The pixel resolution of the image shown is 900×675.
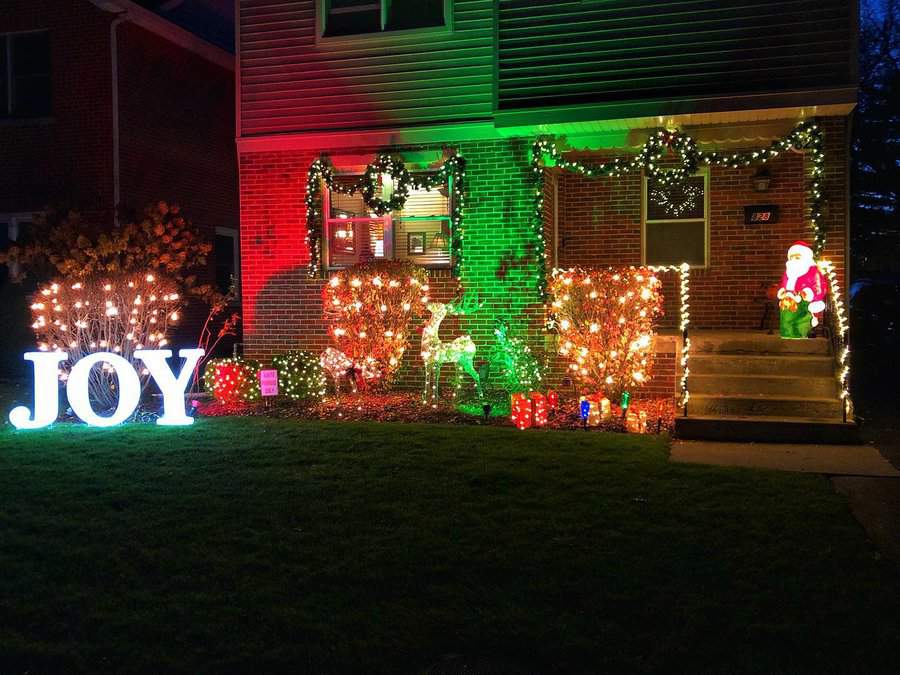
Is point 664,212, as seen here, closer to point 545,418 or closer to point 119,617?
point 545,418

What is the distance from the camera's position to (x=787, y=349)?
9.56 m

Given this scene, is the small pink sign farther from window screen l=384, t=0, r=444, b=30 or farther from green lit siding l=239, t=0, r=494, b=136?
window screen l=384, t=0, r=444, b=30

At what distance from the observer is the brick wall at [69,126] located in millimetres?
15016

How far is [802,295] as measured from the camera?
9.54m

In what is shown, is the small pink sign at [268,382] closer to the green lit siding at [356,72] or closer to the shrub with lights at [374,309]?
the shrub with lights at [374,309]

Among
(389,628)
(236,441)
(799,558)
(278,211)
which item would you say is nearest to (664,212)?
(278,211)

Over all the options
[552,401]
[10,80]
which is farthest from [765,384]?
[10,80]

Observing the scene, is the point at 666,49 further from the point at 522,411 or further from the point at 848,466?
the point at 848,466

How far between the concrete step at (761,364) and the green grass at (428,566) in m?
2.02

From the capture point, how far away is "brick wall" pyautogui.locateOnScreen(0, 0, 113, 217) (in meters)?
15.0

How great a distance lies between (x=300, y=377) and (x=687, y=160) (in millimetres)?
5288

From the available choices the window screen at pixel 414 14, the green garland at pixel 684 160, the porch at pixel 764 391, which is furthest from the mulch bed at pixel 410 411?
the window screen at pixel 414 14

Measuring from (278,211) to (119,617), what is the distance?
8.59 meters

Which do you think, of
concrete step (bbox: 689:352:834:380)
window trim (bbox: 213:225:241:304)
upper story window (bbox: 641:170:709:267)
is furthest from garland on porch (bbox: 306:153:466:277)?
window trim (bbox: 213:225:241:304)
